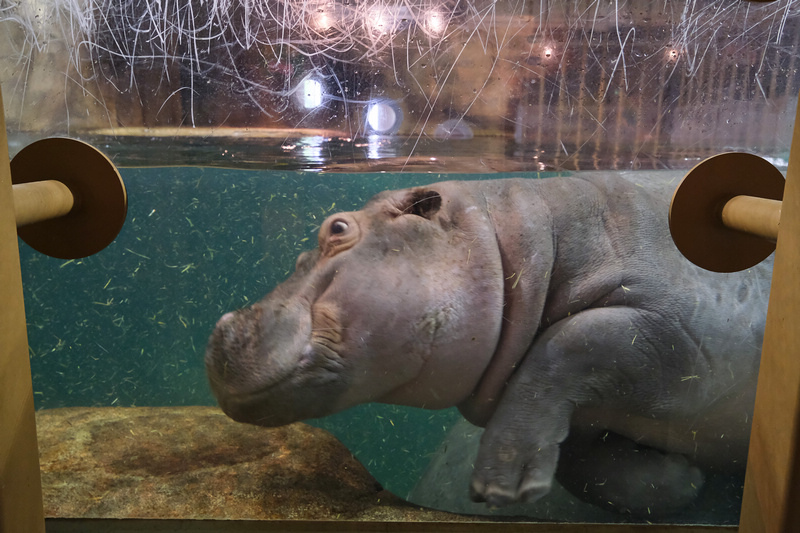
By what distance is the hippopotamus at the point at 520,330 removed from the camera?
207 cm

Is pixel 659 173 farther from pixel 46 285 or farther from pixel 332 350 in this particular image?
pixel 46 285

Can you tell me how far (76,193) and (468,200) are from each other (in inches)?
49.4

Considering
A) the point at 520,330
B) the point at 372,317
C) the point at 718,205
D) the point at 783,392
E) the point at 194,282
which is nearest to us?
the point at 783,392

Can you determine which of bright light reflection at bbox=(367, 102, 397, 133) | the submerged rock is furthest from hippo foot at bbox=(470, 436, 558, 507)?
bright light reflection at bbox=(367, 102, 397, 133)

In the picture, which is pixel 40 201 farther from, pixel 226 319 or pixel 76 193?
pixel 226 319

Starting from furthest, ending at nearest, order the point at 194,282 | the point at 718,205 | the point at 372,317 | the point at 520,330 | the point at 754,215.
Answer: the point at 194,282 < the point at 520,330 < the point at 372,317 < the point at 718,205 < the point at 754,215

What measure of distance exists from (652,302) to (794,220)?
1.40 meters

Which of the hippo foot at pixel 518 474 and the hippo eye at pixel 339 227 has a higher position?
the hippo eye at pixel 339 227

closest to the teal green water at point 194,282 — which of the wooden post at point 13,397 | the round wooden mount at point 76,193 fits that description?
the round wooden mount at point 76,193

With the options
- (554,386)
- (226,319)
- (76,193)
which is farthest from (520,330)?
(76,193)

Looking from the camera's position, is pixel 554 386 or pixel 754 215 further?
pixel 554 386

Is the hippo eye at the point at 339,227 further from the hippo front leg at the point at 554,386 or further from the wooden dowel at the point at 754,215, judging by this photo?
the wooden dowel at the point at 754,215

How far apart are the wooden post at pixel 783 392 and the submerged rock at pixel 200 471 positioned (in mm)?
1563

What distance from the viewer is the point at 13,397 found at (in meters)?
0.91
